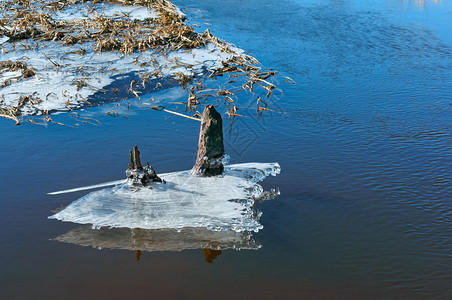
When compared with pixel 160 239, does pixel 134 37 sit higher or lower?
higher

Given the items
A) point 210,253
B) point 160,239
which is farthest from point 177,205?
point 210,253

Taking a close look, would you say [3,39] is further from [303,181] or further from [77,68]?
[303,181]

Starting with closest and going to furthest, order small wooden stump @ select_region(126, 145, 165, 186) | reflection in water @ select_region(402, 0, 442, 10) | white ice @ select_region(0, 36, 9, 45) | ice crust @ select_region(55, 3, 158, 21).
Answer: small wooden stump @ select_region(126, 145, 165, 186), white ice @ select_region(0, 36, 9, 45), ice crust @ select_region(55, 3, 158, 21), reflection in water @ select_region(402, 0, 442, 10)

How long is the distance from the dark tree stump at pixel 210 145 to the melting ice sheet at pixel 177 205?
136 mm

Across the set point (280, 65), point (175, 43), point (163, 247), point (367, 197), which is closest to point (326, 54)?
point (280, 65)

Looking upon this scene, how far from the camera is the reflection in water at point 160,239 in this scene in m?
5.86

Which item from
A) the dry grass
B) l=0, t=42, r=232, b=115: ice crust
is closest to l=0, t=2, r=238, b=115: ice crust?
l=0, t=42, r=232, b=115: ice crust

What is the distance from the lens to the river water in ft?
A: 17.5

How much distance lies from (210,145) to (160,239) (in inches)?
67.8

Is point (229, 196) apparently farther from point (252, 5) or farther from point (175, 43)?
point (252, 5)

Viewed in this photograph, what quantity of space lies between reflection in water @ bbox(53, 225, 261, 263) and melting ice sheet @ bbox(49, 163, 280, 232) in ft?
0.31

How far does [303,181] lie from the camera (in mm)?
7465

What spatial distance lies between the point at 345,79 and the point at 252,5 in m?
8.86

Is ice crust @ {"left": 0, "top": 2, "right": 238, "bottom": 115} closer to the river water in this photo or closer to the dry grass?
the dry grass
